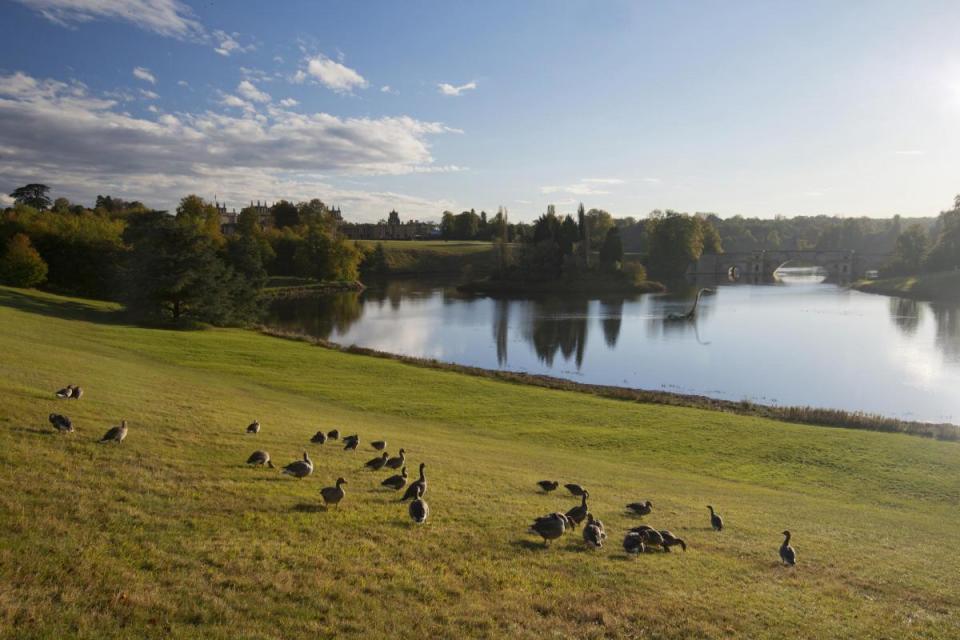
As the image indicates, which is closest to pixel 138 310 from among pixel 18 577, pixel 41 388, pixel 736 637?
pixel 41 388

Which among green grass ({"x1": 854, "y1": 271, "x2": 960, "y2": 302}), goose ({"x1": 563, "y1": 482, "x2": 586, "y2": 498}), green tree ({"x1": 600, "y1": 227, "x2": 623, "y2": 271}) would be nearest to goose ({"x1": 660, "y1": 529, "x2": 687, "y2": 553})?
goose ({"x1": 563, "y1": 482, "x2": 586, "y2": 498})

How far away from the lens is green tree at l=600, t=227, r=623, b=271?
138250 mm

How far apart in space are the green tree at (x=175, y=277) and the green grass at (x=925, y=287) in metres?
125

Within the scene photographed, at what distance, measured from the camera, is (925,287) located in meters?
125

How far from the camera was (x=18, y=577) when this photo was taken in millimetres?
8617

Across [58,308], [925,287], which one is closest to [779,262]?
[925,287]

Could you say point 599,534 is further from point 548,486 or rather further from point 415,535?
point 548,486

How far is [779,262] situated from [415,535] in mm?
196944

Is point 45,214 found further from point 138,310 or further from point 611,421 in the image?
point 611,421

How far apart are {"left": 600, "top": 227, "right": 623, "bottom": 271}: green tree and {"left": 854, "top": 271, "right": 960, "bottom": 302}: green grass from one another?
186 ft

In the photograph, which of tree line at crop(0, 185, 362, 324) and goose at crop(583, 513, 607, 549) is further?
tree line at crop(0, 185, 362, 324)

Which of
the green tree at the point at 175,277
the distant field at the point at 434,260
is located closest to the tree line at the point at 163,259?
the green tree at the point at 175,277

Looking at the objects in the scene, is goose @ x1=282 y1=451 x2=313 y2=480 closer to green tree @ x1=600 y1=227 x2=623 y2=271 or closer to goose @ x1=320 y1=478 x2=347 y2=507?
goose @ x1=320 y1=478 x2=347 y2=507

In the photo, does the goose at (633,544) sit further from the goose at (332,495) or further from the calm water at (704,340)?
the calm water at (704,340)
